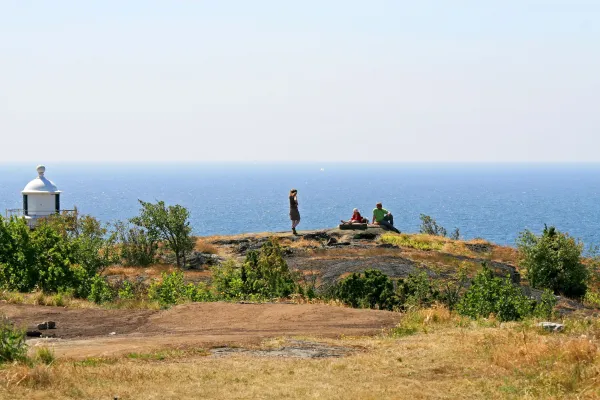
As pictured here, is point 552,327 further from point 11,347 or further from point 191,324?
point 11,347

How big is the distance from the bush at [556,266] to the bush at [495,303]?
427 inches

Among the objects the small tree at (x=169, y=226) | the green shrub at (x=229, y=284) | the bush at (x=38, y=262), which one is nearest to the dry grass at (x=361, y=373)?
the green shrub at (x=229, y=284)

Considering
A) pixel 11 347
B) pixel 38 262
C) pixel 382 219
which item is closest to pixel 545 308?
pixel 11 347

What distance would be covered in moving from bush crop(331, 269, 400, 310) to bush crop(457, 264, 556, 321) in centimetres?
204

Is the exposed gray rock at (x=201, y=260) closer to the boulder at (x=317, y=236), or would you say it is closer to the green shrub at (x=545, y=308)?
the boulder at (x=317, y=236)

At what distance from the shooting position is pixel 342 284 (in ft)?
67.3

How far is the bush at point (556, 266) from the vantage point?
29.1 m

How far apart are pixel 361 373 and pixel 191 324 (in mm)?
5653

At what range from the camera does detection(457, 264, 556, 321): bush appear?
1758 cm

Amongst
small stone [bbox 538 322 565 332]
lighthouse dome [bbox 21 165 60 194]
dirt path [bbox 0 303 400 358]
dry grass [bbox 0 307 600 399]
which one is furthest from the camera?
lighthouse dome [bbox 21 165 60 194]

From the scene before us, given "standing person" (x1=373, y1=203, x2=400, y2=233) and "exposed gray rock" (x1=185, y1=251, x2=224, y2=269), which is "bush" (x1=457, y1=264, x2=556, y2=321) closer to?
"exposed gray rock" (x1=185, y1=251, x2=224, y2=269)

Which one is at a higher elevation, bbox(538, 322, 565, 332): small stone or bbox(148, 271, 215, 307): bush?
bbox(538, 322, 565, 332): small stone

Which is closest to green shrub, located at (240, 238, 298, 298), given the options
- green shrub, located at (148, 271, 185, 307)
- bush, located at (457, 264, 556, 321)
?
green shrub, located at (148, 271, 185, 307)

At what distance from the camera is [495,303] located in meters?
17.9
